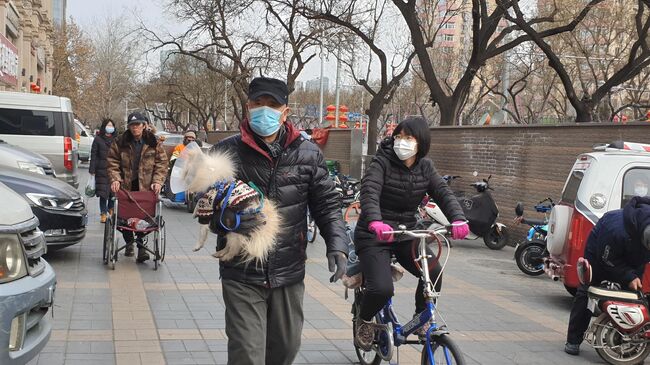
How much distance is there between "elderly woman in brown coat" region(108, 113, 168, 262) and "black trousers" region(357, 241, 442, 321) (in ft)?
14.7

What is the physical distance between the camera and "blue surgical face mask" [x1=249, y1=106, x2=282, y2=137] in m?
3.86

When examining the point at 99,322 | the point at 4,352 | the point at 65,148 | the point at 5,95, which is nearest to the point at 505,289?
the point at 99,322

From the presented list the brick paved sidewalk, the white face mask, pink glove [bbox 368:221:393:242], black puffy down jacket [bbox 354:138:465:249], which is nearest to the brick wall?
the brick paved sidewalk

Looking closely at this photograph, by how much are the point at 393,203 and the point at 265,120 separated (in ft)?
5.20

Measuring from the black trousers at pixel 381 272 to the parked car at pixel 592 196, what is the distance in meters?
3.17

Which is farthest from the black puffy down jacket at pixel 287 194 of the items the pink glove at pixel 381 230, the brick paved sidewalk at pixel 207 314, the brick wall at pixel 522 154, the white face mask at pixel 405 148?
the brick wall at pixel 522 154

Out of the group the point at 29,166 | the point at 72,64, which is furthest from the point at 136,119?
the point at 72,64

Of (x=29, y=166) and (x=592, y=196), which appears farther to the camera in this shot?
(x=29, y=166)

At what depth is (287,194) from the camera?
12.8 feet

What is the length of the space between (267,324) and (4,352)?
134 centimetres

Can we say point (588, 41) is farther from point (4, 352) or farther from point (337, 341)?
point (4, 352)

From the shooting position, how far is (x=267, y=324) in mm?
3947

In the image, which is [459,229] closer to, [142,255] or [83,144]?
[142,255]

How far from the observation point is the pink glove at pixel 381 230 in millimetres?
4656
